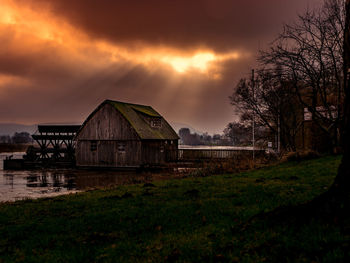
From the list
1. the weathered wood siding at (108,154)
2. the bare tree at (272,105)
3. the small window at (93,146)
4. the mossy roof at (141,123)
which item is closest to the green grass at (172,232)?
the bare tree at (272,105)

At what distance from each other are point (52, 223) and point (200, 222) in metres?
4.13

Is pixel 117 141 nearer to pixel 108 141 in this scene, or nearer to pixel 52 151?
pixel 108 141

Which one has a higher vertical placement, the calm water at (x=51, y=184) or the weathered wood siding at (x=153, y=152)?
the weathered wood siding at (x=153, y=152)

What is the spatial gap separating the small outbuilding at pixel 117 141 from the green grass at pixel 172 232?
2678 cm

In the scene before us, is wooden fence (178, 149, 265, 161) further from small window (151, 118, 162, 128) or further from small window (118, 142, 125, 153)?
small window (118, 142, 125, 153)

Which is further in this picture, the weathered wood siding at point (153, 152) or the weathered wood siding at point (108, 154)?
the weathered wood siding at point (153, 152)

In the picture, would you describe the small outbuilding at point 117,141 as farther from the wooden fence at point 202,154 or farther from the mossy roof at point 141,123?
the wooden fence at point 202,154

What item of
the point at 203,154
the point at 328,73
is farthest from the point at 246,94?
the point at 328,73

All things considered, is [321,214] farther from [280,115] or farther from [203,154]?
[203,154]

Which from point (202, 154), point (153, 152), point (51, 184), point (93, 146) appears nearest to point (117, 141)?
point (93, 146)

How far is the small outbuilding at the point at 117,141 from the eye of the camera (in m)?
37.3

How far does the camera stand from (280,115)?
28.4 m

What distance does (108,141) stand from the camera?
3869 centimetres

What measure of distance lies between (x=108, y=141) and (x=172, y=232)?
33.7 metres
